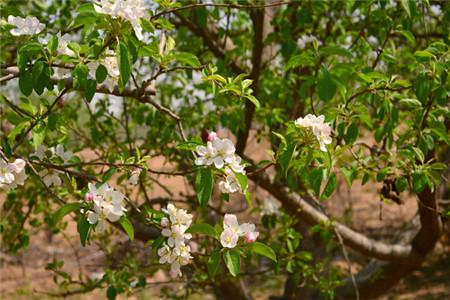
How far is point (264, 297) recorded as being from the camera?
687 centimetres

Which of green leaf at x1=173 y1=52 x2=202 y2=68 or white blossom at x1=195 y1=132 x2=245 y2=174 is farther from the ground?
green leaf at x1=173 y1=52 x2=202 y2=68

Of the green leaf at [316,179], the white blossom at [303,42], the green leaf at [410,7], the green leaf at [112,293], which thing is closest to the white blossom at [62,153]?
the green leaf at [316,179]

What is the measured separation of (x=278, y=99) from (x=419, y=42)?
1.46 metres

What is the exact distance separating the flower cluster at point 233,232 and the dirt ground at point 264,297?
4464mm

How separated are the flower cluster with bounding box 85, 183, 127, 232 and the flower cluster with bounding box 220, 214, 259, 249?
28 cm

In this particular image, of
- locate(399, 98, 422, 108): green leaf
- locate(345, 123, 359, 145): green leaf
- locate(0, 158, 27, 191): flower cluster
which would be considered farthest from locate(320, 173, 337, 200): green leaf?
locate(0, 158, 27, 191): flower cluster

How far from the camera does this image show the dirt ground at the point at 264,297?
6395mm

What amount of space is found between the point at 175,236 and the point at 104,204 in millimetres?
228

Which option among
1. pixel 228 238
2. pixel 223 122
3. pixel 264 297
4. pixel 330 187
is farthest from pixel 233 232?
pixel 264 297

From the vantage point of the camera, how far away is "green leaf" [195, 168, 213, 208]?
146cm

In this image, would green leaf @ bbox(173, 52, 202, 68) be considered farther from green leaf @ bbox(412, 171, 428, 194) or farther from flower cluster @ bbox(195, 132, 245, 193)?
green leaf @ bbox(412, 171, 428, 194)

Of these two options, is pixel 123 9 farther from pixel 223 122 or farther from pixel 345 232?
pixel 345 232

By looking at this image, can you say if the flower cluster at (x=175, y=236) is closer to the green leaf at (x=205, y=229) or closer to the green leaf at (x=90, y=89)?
the green leaf at (x=205, y=229)

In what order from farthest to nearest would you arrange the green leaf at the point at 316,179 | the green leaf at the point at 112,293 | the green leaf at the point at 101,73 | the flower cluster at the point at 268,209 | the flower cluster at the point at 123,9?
the flower cluster at the point at 268,209 → the green leaf at the point at 112,293 → the green leaf at the point at 316,179 → the green leaf at the point at 101,73 → the flower cluster at the point at 123,9
